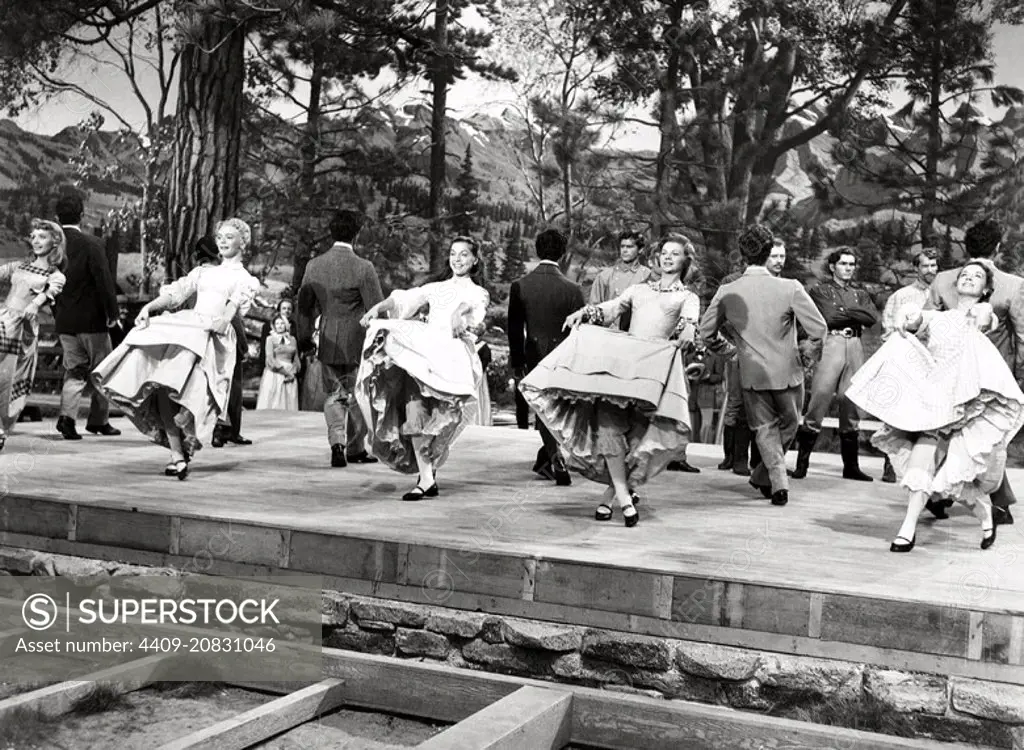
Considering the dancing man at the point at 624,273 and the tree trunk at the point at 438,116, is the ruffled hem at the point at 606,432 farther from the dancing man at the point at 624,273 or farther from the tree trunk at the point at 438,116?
the tree trunk at the point at 438,116

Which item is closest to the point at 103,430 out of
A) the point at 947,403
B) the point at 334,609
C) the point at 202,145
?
the point at 202,145

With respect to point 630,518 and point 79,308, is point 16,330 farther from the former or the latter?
point 630,518

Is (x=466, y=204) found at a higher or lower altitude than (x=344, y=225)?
higher

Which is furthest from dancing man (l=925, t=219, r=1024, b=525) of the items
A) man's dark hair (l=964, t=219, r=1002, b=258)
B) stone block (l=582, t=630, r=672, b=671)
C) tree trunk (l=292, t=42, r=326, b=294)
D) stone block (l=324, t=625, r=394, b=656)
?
tree trunk (l=292, t=42, r=326, b=294)

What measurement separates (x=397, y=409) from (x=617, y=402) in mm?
1221

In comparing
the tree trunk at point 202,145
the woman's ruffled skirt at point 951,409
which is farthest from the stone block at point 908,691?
the tree trunk at point 202,145

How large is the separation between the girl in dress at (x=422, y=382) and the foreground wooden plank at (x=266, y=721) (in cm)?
161

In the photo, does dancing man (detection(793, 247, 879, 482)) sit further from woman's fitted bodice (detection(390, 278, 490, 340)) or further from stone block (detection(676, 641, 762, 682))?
stone block (detection(676, 641, 762, 682))

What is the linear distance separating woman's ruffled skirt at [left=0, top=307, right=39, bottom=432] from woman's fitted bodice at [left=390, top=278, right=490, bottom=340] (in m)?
2.32

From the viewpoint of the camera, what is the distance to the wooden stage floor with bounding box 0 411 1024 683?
370cm

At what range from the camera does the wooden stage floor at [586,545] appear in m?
3.70

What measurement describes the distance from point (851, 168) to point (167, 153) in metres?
6.77

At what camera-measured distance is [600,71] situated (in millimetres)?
12062

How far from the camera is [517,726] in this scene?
11.0 feet
